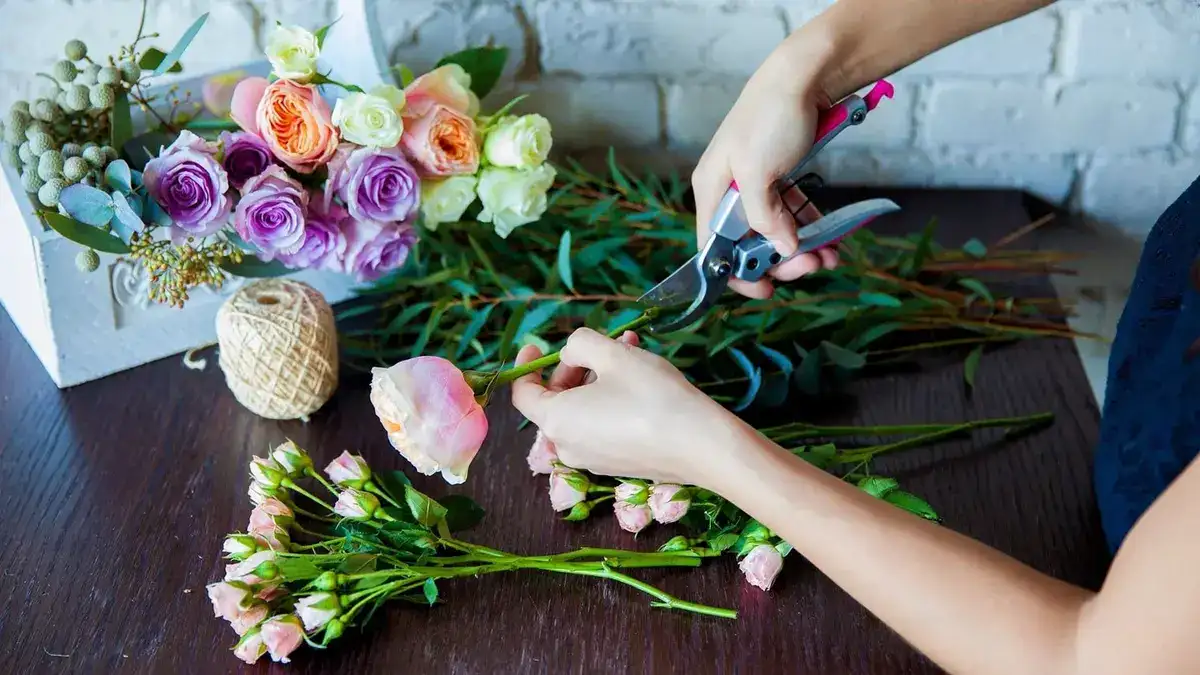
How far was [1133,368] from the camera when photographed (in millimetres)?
741

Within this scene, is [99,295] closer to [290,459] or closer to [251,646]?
[290,459]

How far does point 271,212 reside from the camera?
823 millimetres

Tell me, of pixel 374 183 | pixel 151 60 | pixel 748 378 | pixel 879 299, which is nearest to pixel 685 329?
pixel 748 378

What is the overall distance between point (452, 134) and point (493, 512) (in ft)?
1.01

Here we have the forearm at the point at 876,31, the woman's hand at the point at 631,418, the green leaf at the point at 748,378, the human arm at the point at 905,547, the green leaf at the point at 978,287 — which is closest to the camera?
the human arm at the point at 905,547

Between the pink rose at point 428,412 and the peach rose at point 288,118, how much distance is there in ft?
0.87

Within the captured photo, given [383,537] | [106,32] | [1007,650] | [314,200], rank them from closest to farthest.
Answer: [1007,650], [383,537], [314,200], [106,32]

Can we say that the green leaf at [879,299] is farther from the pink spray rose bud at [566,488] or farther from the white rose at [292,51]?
the white rose at [292,51]

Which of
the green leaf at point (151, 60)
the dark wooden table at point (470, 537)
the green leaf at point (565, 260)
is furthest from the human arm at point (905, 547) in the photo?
the green leaf at point (151, 60)

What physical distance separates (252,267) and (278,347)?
0.09m

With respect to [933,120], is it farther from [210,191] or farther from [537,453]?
[210,191]

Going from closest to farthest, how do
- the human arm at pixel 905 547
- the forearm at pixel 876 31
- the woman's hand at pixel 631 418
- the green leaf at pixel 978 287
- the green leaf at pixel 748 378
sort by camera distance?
1. the human arm at pixel 905 547
2. the woman's hand at pixel 631 418
3. the forearm at pixel 876 31
4. the green leaf at pixel 748 378
5. the green leaf at pixel 978 287

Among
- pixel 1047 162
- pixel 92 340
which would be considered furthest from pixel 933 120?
pixel 92 340

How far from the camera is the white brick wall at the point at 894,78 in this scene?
107cm
